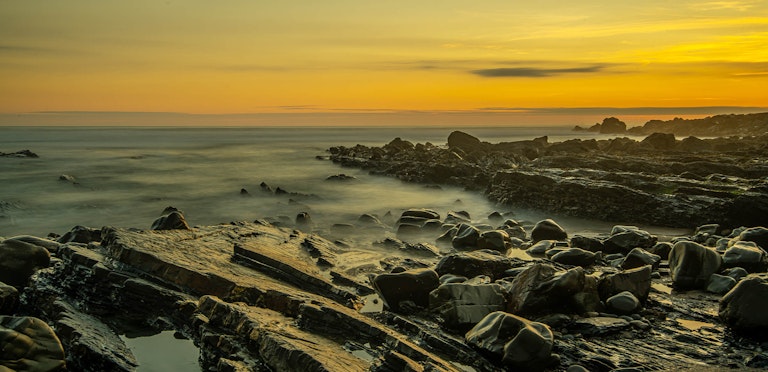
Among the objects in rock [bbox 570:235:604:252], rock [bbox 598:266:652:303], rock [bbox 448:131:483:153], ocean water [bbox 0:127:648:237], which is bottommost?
ocean water [bbox 0:127:648:237]

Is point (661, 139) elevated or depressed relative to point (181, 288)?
elevated

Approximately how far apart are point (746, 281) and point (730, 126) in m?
Result: 107

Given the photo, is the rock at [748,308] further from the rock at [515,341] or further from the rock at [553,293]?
the rock at [515,341]

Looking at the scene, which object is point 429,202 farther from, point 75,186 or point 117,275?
point 75,186

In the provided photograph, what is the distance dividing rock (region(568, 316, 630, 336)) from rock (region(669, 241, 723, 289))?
8.77 feet

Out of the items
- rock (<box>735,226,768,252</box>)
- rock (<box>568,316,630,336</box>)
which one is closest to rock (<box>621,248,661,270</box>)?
rock (<box>735,226,768,252</box>)

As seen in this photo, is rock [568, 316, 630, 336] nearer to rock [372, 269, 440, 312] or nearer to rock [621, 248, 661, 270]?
rock [372, 269, 440, 312]

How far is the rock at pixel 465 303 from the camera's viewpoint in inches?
293

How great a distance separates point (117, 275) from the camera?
27.0 feet

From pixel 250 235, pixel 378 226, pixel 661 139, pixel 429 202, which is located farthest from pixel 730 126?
pixel 250 235

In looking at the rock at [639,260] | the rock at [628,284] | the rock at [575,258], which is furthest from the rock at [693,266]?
the rock at [575,258]

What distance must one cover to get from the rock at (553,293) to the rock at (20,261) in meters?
7.89

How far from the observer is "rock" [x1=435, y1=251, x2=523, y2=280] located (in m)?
9.89

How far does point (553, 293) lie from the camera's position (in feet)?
25.6
